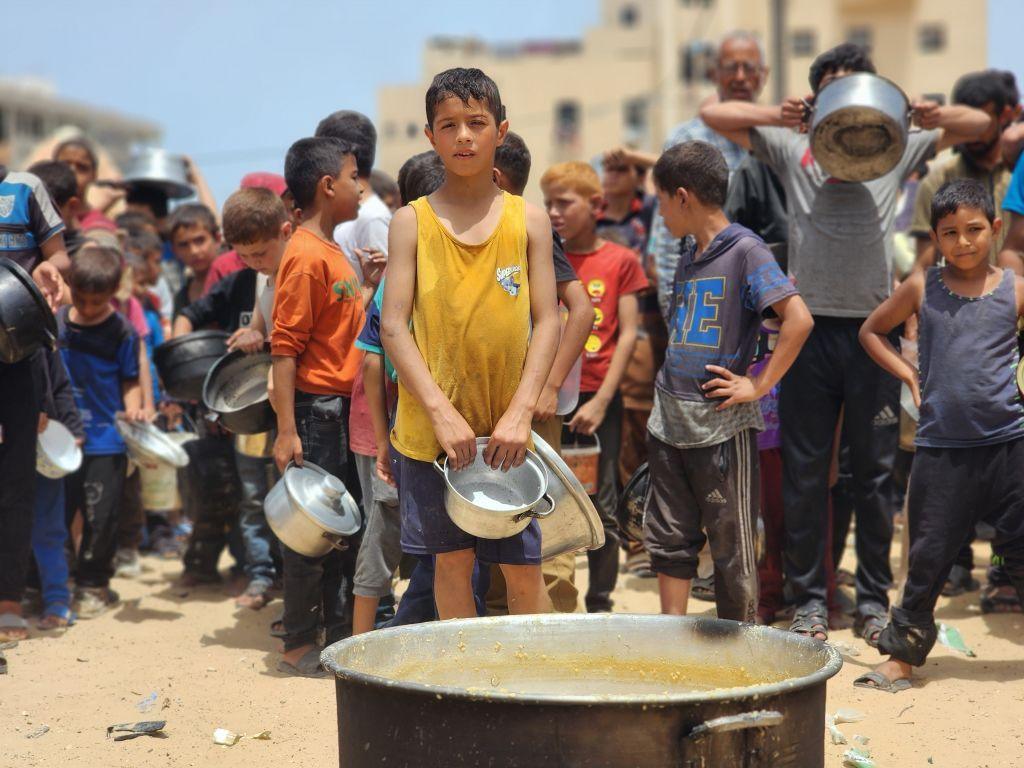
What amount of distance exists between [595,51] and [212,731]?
49.8 m

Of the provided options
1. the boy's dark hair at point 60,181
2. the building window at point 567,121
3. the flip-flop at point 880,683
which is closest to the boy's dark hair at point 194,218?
the boy's dark hair at point 60,181

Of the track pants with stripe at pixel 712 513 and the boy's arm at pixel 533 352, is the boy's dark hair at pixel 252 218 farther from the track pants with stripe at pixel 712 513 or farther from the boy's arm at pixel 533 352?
the track pants with stripe at pixel 712 513

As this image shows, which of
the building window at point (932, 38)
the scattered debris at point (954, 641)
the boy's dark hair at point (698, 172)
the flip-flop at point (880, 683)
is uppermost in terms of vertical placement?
the building window at point (932, 38)

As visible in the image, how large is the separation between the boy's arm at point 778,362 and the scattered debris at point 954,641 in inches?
58.0

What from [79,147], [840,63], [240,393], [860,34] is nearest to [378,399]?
[240,393]

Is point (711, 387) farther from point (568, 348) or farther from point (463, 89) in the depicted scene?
point (463, 89)

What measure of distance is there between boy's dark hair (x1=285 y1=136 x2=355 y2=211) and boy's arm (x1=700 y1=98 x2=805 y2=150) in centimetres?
166

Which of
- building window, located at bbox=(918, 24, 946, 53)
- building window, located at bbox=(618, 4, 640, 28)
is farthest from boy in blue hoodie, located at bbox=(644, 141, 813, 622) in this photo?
building window, located at bbox=(618, 4, 640, 28)

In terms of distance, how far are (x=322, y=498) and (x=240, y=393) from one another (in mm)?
929

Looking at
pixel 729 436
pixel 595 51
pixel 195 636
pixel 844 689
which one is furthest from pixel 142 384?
pixel 595 51

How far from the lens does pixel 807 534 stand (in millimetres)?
5367

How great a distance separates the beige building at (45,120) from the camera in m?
62.1

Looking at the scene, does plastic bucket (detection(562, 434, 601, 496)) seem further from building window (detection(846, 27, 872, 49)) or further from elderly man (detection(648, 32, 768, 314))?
building window (detection(846, 27, 872, 49))

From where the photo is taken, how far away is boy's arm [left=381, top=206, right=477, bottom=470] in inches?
149
